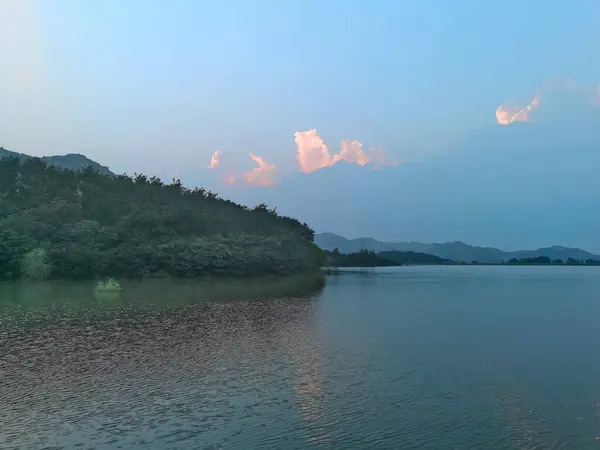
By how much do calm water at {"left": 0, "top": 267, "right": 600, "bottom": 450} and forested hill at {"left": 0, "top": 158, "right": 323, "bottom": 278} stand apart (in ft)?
150

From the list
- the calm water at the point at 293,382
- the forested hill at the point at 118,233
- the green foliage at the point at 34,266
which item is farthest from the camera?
the forested hill at the point at 118,233

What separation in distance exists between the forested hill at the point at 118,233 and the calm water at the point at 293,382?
4587 cm

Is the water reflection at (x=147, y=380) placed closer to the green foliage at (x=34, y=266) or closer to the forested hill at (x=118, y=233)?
the green foliage at (x=34, y=266)

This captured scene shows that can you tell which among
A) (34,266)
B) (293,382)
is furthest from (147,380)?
(34,266)

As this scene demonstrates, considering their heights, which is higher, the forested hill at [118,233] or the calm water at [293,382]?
the forested hill at [118,233]

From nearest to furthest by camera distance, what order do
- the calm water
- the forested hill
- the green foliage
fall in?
1. the calm water
2. the green foliage
3. the forested hill

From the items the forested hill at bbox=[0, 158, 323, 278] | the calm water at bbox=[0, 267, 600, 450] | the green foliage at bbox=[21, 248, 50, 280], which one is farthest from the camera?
the forested hill at bbox=[0, 158, 323, 278]

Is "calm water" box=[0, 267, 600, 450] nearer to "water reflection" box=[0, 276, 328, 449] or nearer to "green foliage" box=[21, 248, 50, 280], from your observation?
"water reflection" box=[0, 276, 328, 449]

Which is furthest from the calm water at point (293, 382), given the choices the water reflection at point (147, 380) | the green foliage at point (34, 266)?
the green foliage at point (34, 266)

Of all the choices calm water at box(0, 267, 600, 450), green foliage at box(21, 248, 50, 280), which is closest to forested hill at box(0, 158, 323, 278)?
green foliage at box(21, 248, 50, 280)

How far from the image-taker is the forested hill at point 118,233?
95.2 m

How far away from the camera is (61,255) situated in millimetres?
94562

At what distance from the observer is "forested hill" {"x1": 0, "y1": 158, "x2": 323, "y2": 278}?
9525cm

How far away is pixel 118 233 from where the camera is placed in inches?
4269
